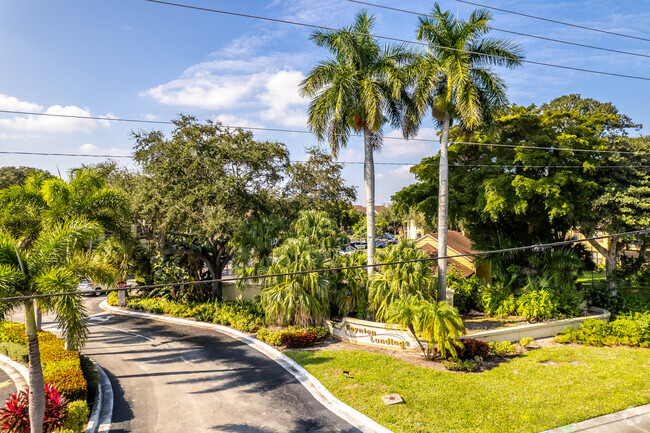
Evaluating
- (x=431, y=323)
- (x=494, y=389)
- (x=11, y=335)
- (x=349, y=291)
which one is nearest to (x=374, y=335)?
(x=349, y=291)

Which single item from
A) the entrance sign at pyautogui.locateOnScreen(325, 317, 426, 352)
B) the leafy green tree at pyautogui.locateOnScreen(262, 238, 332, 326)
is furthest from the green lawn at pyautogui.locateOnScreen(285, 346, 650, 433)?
the leafy green tree at pyautogui.locateOnScreen(262, 238, 332, 326)

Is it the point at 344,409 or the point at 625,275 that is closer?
the point at 344,409

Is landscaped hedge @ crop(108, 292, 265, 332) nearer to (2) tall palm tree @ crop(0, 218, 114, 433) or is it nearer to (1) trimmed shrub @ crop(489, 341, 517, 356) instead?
(1) trimmed shrub @ crop(489, 341, 517, 356)

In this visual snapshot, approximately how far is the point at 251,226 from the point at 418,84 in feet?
39.5

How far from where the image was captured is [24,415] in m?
10.5

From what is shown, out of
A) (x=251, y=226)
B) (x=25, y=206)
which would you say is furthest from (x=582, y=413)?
(x=25, y=206)

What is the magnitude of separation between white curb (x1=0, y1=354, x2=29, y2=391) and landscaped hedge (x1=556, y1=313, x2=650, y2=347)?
74.2ft

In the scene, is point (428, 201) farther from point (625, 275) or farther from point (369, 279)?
point (625, 275)

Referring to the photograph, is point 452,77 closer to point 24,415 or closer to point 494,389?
point 494,389

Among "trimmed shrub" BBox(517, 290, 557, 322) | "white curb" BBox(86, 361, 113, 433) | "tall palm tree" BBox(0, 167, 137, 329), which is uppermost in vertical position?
"tall palm tree" BBox(0, 167, 137, 329)

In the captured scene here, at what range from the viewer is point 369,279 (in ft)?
63.8

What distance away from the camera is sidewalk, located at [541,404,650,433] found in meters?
10.6

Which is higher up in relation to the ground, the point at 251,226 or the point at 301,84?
the point at 301,84

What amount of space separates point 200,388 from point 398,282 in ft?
31.1
